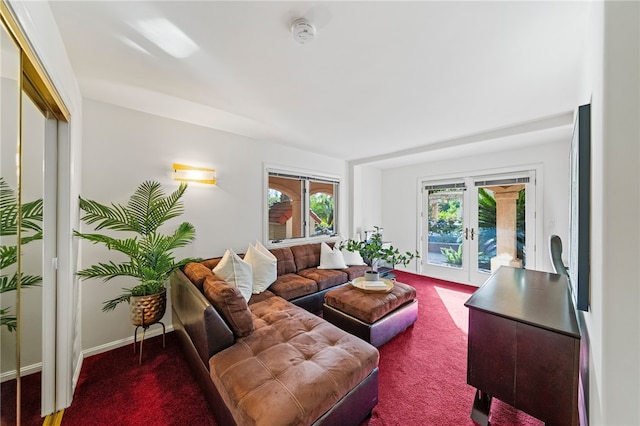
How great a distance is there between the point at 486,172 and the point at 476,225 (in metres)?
0.95

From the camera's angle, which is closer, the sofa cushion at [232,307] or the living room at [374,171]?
the living room at [374,171]

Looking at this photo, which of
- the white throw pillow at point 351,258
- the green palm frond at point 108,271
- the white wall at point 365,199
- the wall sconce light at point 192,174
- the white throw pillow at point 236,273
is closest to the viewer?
the green palm frond at point 108,271

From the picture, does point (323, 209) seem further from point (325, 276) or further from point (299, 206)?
point (325, 276)

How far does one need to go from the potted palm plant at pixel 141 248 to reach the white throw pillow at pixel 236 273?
1.15 feet

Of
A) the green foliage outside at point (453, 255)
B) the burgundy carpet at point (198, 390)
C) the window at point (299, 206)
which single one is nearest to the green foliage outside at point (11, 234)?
the burgundy carpet at point (198, 390)

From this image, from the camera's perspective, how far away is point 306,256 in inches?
Result: 147

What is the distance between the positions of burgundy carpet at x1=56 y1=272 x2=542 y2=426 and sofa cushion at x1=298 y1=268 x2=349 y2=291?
3.48ft

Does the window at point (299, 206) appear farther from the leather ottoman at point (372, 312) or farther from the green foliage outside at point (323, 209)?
the leather ottoman at point (372, 312)

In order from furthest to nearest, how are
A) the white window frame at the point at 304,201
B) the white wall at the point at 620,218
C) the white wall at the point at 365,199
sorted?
the white wall at the point at 365,199 < the white window frame at the point at 304,201 < the white wall at the point at 620,218

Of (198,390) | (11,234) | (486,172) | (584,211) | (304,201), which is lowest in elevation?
(198,390)

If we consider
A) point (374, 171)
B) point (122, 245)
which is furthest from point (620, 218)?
point (374, 171)

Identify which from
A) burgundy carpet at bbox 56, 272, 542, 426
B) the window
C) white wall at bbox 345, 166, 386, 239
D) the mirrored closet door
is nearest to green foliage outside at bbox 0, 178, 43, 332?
the mirrored closet door

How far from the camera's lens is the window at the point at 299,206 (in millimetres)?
3789

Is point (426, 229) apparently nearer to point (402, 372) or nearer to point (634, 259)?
point (402, 372)
